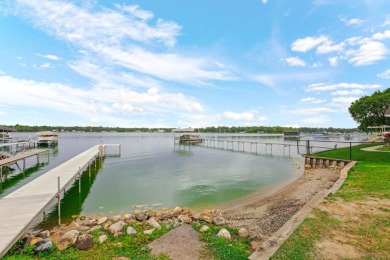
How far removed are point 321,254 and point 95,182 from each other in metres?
19.3

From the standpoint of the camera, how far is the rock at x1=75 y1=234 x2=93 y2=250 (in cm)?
662

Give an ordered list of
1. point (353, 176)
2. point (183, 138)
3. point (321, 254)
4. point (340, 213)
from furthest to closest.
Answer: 1. point (183, 138)
2. point (353, 176)
3. point (340, 213)
4. point (321, 254)

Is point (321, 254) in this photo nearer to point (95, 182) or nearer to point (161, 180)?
point (161, 180)

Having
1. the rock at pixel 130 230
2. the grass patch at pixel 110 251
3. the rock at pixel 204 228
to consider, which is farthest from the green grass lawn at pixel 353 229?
the rock at pixel 130 230

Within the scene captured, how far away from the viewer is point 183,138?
260 feet

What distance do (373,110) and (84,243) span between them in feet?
→ 219

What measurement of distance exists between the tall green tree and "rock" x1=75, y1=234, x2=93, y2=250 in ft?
205

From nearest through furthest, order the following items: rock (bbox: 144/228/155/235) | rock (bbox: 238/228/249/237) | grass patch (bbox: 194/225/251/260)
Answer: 1. grass patch (bbox: 194/225/251/260)
2. rock (bbox: 238/228/249/237)
3. rock (bbox: 144/228/155/235)

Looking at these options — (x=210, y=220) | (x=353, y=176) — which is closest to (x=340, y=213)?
(x=210, y=220)

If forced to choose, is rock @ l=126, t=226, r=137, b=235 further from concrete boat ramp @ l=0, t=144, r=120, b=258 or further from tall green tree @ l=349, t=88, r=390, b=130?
Result: tall green tree @ l=349, t=88, r=390, b=130

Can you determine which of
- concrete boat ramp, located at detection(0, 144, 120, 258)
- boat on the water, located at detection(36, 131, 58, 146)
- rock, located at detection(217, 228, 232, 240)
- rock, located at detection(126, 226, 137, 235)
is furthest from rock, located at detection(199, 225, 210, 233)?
boat on the water, located at detection(36, 131, 58, 146)

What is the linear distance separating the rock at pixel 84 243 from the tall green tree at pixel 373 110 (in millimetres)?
62566

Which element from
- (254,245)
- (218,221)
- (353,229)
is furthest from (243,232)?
(353,229)

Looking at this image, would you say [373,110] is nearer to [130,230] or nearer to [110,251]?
[130,230]
